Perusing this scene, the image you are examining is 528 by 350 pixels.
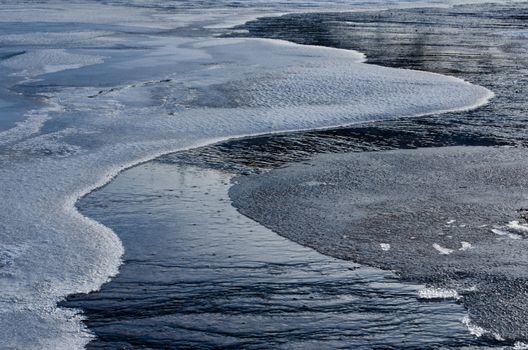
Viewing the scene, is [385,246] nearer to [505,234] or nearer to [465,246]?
[465,246]

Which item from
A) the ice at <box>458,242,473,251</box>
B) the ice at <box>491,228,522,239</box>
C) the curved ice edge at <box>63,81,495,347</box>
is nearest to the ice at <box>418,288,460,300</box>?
the ice at <box>458,242,473,251</box>

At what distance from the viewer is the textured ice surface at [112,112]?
582cm

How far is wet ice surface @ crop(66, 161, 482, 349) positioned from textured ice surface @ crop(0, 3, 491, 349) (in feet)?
0.90

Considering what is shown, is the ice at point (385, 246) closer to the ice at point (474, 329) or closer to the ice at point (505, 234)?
the ice at point (505, 234)

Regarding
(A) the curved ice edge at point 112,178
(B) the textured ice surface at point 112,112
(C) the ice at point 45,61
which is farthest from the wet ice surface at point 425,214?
(C) the ice at point 45,61

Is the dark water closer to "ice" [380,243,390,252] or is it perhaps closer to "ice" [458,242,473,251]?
"ice" [380,243,390,252]

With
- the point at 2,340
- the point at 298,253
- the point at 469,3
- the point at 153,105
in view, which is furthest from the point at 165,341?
the point at 469,3

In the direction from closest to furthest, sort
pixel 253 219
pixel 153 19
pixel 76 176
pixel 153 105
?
1. pixel 253 219
2. pixel 76 176
3. pixel 153 105
4. pixel 153 19

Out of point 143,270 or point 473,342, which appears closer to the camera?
point 473,342

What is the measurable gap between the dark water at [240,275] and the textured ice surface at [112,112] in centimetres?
28

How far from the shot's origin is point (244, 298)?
213 inches

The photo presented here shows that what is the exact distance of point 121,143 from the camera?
32.1 ft

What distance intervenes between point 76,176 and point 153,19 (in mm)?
22170

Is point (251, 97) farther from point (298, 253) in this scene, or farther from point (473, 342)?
point (473, 342)
